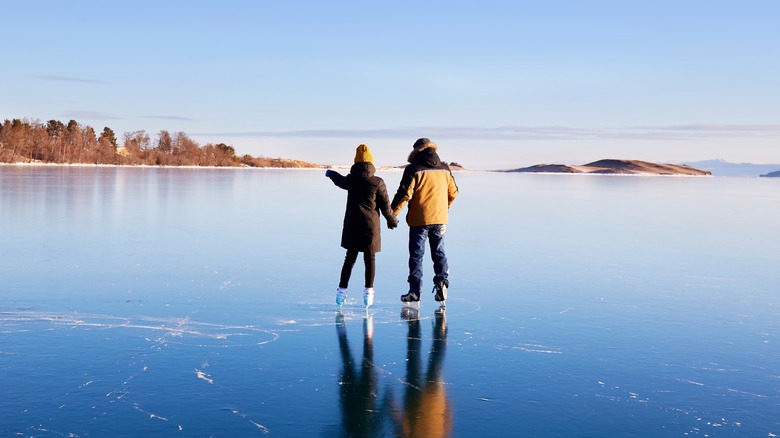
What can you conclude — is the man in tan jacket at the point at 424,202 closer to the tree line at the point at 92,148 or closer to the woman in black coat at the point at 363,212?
the woman in black coat at the point at 363,212

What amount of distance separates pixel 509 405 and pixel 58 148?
12340 centimetres

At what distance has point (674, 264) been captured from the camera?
1143cm

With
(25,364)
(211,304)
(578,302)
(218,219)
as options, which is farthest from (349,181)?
(218,219)

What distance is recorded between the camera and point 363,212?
7.71 metres

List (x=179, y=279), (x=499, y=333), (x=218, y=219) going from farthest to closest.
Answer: (x=218, y=219), (x=179, y=279), (x=499, y=333)

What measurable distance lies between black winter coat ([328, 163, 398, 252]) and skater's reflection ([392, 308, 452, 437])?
142cm

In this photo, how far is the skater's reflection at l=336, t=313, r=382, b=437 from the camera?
4.22 m

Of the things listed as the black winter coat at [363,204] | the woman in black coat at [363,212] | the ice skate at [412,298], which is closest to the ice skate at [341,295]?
the woman in black coat at [363,212]

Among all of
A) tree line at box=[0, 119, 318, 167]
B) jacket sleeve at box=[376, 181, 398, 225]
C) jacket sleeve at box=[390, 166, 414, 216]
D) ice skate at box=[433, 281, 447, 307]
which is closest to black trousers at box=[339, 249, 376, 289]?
jacket sleeve at box=[376, 181, 398, 225]

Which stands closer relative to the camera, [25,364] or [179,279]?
[25,364]

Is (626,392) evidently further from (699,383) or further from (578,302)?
(578,302)

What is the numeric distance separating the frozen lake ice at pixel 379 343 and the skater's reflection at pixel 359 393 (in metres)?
0.02

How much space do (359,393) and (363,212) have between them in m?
3.10

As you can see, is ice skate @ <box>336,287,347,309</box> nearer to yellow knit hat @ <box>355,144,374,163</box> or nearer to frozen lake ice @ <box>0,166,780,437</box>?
frozen lake ice @ <box>0,166,780,437</box>
